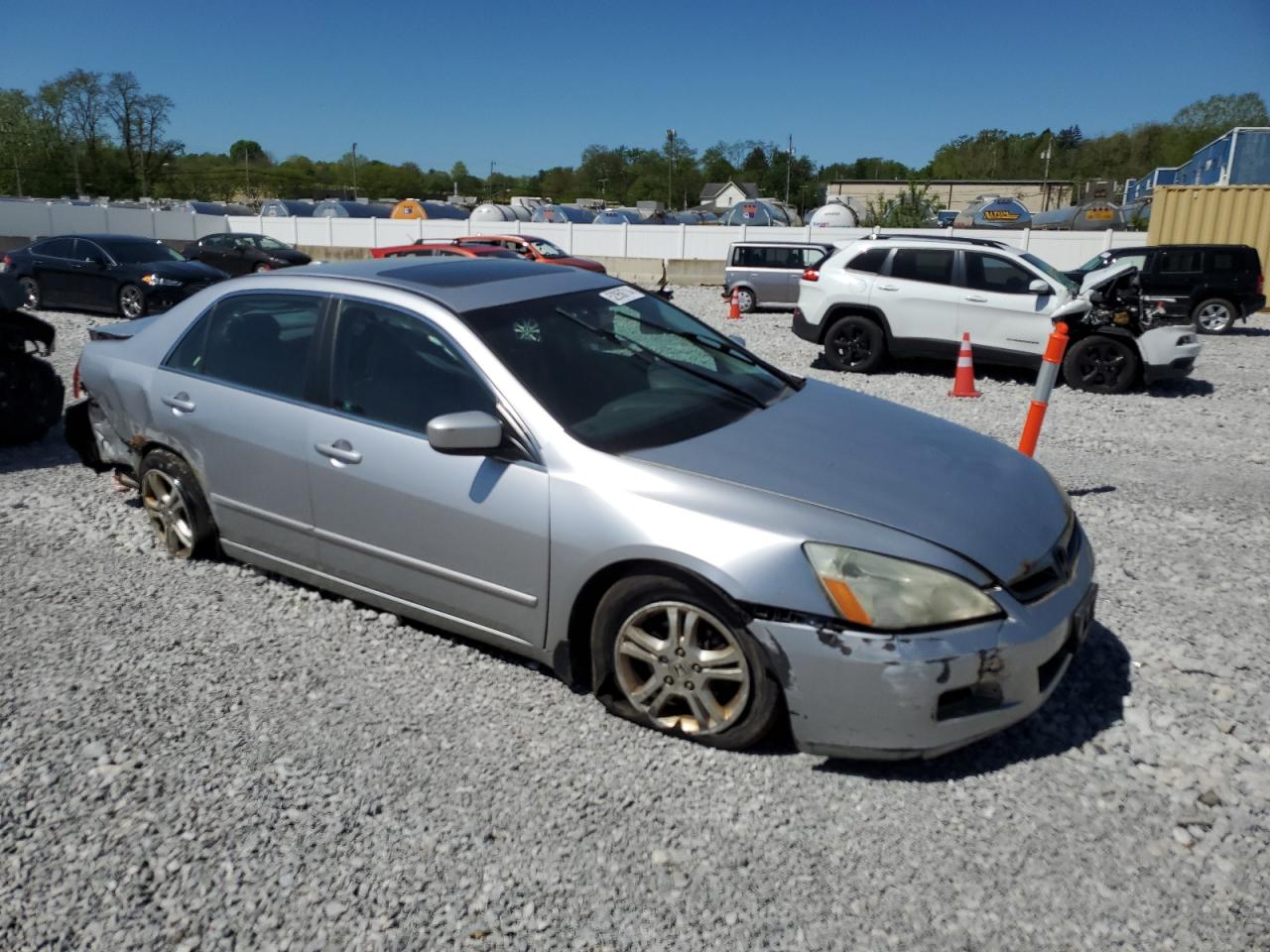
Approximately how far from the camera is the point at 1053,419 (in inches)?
360

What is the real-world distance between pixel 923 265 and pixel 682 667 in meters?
9.73

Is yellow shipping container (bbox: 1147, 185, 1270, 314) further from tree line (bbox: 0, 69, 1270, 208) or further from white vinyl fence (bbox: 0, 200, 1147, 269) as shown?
tree line (bbox: 0, 69, 1270, 208)

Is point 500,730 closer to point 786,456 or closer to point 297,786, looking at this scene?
point 297,786

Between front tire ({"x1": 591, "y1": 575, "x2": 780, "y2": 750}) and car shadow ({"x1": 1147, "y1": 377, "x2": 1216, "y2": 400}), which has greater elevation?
front tire ({"x1": 591, "y1": 575, "x2": 780, "y2": 750})

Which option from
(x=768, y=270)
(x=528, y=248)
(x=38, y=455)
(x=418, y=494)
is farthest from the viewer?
(x=528, y=248)

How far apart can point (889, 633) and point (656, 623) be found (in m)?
0.78

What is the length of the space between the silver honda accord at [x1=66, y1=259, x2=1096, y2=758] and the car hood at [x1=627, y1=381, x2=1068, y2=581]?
1cm

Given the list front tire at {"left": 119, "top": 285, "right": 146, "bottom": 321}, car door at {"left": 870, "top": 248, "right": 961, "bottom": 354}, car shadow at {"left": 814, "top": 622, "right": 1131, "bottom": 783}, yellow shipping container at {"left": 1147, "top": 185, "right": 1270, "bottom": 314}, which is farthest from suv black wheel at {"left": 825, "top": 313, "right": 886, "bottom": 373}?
yellow shipping container at {"left": 1147, "top": 185, "right": 1270, "bottom": 314}

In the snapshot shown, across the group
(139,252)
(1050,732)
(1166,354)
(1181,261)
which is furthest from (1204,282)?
(139,252)

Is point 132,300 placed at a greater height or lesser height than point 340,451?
lesser

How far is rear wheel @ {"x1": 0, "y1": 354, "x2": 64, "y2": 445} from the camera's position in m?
7.33

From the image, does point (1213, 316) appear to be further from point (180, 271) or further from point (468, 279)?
point (180, 271)

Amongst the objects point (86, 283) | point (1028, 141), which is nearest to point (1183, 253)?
point (86, 283)

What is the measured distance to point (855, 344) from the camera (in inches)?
470
